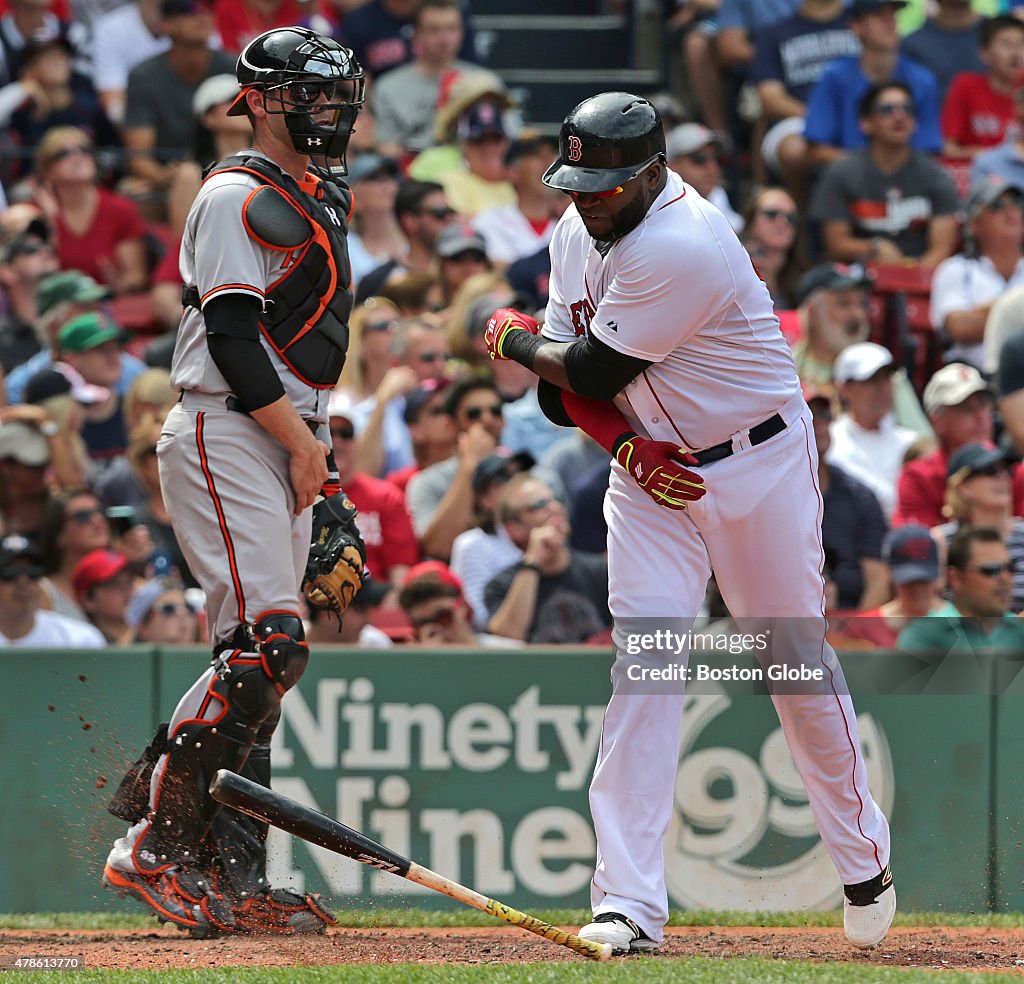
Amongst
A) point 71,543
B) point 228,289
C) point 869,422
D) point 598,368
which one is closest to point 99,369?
point 71,543

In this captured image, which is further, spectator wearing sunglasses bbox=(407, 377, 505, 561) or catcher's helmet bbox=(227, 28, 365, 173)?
spectator wearing sunglasses bbox=(407, 377, 505, 561)

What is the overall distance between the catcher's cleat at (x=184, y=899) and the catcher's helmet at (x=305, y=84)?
219cm

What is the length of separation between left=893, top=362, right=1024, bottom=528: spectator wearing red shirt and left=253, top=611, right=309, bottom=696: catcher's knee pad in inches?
171

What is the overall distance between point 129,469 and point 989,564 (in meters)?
4.09

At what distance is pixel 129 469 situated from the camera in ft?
29.4

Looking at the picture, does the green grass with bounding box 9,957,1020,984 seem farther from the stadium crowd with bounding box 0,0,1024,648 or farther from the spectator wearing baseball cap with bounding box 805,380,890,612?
the spectator wearing baseball cap with bounding box 805,380,890,612

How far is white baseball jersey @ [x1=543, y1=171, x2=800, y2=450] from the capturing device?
4.93 meters

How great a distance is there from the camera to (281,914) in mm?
5535

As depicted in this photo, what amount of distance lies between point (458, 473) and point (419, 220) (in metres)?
2.47

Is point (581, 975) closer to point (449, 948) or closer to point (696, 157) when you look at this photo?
point (449, 948)

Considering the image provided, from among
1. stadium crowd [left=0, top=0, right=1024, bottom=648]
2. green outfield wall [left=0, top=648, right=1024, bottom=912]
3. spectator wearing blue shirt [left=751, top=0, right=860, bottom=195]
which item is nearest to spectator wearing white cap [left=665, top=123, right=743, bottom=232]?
stadium crowd [left=0, top=0, right=1024, bottom=648]

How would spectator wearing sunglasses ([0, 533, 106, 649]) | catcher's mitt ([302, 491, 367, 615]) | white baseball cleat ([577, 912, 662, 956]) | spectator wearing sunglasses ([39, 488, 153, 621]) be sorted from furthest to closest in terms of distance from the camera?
1. spectator wearing sunglasses ([39, 488, 153, 621])
2. spectator wearing sunglasses ([0, 533, 106, 649])
3. catcher's mitt ([302, 491, 367, 615])
4. white baseball cleat ([577, 912, 662, 956])

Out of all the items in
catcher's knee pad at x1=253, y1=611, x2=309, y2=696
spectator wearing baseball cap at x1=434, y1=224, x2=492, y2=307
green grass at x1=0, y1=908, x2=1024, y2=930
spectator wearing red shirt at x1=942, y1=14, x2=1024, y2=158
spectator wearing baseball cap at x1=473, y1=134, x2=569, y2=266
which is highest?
spectator wearing red shirt at x1=942, y1=14, x2=1024, y2=158

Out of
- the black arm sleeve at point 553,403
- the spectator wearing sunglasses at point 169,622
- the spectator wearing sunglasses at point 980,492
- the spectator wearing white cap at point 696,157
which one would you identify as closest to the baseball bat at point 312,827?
the black arm sleeve at point 553,403
